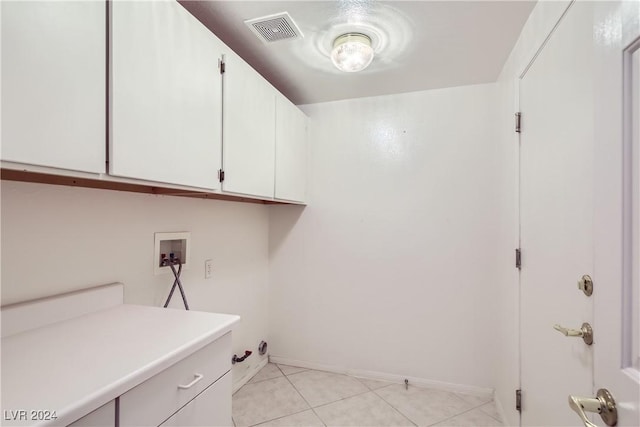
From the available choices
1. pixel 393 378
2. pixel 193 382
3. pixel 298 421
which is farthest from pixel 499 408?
pixel 193 382

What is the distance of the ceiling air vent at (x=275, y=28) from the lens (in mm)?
1443

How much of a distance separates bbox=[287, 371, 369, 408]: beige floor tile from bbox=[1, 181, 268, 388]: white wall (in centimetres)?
43

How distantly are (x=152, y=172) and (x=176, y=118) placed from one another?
245mm

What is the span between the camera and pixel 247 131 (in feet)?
5.36

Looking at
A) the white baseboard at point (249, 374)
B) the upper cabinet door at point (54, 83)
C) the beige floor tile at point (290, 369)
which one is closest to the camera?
the upper cabinet door at point (54, 83)

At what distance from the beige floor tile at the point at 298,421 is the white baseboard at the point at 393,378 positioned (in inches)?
22.7

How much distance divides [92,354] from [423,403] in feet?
6.53

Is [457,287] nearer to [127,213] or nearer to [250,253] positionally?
[250,253]

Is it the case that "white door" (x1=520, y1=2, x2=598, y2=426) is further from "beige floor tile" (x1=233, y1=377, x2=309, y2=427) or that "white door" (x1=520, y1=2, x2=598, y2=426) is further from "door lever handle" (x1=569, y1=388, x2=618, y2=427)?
"beige floor tile" (x1=233, y1=377, x2=309, y2=427)

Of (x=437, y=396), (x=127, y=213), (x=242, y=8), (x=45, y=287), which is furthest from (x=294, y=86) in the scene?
(x=437, y=396)

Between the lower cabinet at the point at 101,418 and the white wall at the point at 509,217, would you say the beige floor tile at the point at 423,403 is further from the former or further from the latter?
the lower cabinet at the point at 101,418

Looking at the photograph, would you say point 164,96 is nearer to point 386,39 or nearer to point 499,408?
point 386,39

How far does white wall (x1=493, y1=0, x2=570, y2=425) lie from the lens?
1.48m

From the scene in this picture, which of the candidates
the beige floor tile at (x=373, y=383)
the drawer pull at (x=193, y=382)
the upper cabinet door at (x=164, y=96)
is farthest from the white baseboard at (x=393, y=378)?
the upper cabinet door at (x=164, y=96)
